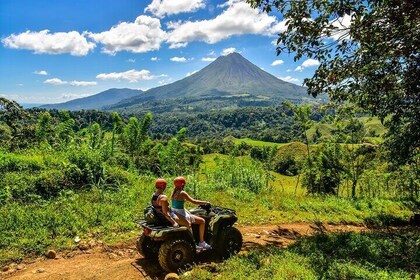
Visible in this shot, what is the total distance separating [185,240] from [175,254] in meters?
0.32

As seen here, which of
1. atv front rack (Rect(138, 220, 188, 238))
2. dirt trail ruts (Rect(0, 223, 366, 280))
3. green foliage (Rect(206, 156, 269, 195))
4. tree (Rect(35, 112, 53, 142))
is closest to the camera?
atv front rack (Rect(138, 220, 188, 238))

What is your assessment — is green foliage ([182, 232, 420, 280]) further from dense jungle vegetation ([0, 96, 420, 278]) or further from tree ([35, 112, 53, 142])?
tree ([35, 112, 53, 142])

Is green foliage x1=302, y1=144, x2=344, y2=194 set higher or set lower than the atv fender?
lower

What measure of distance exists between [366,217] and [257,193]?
4.01m

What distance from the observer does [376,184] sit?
68.4 ft

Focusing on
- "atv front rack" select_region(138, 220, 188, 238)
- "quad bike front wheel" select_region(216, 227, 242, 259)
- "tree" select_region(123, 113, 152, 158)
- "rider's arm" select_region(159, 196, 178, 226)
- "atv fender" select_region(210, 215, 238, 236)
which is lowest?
"quad bike front wheel" select_region(216, 227, 242, 259)

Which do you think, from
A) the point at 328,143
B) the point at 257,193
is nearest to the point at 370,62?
the point at 257,193

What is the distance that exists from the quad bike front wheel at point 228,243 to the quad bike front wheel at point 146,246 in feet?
4.30

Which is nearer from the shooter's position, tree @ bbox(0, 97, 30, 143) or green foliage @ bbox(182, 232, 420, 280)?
green foliage @ bbox(182, 232, 420, 280)

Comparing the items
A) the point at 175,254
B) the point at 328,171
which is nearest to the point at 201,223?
the point at 175,254

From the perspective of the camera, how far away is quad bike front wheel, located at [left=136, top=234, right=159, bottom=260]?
731cm

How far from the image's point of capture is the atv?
679cm

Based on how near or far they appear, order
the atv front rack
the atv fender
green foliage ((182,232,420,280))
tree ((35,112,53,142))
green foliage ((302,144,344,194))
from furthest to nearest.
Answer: green foliage ((302,144,344,194)), tree ((35,112,53,142)), the atv fender, the atv front rack, green foliage ((182,232,420,280))

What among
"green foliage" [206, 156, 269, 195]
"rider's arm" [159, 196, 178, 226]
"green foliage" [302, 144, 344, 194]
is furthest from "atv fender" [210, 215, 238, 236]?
"green foliage" [302, 144, 344, 194]
